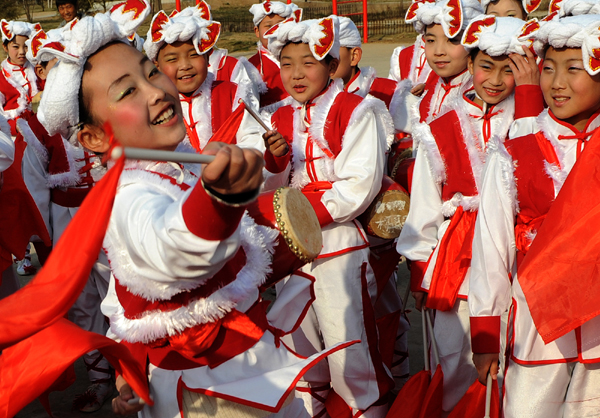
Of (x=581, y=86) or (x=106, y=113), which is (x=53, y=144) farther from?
(x=581, y=86)

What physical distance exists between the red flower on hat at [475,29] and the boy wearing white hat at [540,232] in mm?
543

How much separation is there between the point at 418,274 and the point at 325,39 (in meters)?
1.36

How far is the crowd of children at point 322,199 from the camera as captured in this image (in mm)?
1937

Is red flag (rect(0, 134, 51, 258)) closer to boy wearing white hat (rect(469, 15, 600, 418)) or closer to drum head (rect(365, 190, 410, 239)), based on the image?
drum head (rect(365, 190, 410, 239))

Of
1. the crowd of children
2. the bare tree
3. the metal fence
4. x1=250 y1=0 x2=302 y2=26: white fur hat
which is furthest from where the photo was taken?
the bare tree

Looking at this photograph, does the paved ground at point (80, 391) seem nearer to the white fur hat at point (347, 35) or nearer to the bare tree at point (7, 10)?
the white fur hat at point (347, 35)

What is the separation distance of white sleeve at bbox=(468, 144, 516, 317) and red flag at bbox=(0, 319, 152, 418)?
146 cm

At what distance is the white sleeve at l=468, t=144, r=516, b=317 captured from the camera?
Answer: 278 centimetres

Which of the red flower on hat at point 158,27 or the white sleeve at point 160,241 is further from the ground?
the white sleeve at point 160,241

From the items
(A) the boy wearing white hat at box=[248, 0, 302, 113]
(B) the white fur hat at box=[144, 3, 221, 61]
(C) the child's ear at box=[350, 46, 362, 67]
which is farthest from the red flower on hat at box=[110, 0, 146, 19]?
(A) the boy wearing white hat at box=[248, 0, 302, 113]

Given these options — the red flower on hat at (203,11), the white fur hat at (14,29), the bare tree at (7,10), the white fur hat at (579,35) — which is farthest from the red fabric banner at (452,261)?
the bare tree at (7,10)

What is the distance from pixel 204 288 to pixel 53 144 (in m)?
3.01

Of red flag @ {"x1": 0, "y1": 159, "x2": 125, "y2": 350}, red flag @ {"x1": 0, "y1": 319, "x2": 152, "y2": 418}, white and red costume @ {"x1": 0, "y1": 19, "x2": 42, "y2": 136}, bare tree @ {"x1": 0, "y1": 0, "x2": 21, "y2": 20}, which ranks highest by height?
red flag @ {"x1": 0, "y1": 159, "x2": 125, "y2": 350}

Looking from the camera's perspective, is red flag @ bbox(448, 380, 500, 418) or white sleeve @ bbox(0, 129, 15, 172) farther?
white sleeve @ bbox(0, 129, 15, 172)
